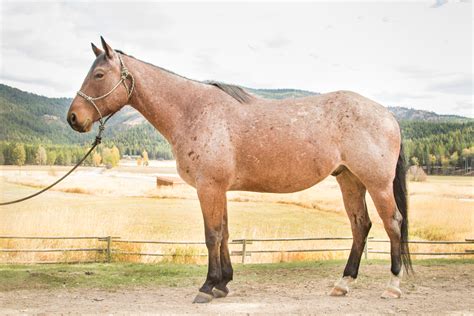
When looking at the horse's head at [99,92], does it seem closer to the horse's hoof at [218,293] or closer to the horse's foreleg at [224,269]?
the horse's foreleg at [224,269]

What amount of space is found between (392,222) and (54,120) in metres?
8.02

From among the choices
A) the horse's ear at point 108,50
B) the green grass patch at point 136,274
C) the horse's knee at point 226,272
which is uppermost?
the horse's ear at point 108,50

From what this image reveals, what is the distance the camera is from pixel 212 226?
493cm

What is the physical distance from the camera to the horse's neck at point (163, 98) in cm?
518

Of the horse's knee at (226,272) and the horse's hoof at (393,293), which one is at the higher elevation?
the horse's knee at (226,272)

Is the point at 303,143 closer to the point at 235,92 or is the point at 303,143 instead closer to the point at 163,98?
the point at 235,92

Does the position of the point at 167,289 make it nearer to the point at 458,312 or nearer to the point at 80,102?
the point at 80,102

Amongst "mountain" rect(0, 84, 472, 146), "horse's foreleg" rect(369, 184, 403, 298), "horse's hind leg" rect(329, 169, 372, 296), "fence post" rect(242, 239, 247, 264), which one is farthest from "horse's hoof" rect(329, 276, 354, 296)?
"mountain" rect(0, 84, 472, 146)

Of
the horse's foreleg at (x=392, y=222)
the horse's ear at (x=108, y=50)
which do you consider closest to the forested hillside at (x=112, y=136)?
the horse's foreleg at (x=392, y=222)

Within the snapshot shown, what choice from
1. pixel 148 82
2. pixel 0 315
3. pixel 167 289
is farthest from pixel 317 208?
pixel 0 315

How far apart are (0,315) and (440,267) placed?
20.3ft

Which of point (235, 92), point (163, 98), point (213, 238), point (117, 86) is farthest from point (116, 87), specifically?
point (213, 238)

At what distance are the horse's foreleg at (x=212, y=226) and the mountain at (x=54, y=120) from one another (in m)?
5.34

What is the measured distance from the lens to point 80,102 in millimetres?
4953
